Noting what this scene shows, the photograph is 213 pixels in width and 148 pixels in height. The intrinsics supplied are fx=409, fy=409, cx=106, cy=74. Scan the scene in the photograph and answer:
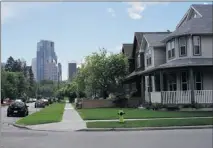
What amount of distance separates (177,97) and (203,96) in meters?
2.02

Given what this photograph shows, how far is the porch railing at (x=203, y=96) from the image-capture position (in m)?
29.4

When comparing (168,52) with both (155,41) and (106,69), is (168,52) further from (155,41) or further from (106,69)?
(106,69)

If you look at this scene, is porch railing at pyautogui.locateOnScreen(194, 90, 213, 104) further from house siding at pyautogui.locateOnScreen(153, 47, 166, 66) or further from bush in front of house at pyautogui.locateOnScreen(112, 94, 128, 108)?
bush in front of house at pyautogui.locateOnScreen(112, 94, 128, 108)

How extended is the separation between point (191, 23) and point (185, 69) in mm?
4488

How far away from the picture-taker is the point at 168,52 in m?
35.3

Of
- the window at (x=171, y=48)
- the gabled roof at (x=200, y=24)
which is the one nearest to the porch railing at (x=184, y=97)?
the window at (x=171, y=48)

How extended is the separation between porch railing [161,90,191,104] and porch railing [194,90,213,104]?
585 millimetres

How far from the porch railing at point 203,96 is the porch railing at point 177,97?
1.92 ft

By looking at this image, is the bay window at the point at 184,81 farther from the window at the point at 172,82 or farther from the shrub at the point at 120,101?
the shrub at the point at 120,101

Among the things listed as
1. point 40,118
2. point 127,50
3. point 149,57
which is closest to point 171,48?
point 149,57

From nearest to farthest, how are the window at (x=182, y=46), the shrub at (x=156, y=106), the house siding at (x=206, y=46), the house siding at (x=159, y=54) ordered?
the house siding at (x=206, y=46) < the shrub at (x=156, y=106) < the window at (x=182, y=46) < the house siding at (x=159, y=54)

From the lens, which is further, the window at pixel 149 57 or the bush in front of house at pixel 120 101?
the bush in front of house at pixel 120 101

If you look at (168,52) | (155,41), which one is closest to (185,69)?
(168,52)

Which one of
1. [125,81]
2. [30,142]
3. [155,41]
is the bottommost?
[30,142]
